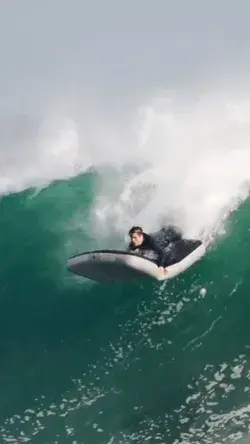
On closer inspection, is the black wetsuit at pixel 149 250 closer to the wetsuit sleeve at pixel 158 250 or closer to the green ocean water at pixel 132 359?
the wetsuit sleeve at pixel 158 250

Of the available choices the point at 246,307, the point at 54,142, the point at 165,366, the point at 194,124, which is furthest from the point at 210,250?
the point at 54,142

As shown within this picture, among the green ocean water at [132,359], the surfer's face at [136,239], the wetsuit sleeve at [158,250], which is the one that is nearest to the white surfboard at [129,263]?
the wetsuit sleeve at [158,250]

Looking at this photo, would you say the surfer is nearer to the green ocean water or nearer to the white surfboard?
the white surfboard

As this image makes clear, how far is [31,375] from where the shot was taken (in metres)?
16.5

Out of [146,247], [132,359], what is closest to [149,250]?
[146,247]

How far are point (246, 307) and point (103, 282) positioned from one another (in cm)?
302

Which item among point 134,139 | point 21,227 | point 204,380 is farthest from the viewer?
point 134,139

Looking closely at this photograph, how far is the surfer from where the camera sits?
15656mm

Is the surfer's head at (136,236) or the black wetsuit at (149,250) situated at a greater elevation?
the surfer's head at (136,236)

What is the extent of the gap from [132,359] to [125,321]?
2.61 ft

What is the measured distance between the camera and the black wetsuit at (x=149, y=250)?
15.8 meters

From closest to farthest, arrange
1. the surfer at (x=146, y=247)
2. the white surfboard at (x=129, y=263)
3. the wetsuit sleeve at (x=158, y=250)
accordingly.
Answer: the white surfboard at (x=129, y=263), the surfer at (x=146, y=247), the wetsuit sleeve at (x=158, y=250)

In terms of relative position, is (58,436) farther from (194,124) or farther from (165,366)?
(194,124)

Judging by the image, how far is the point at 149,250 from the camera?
622 inches
